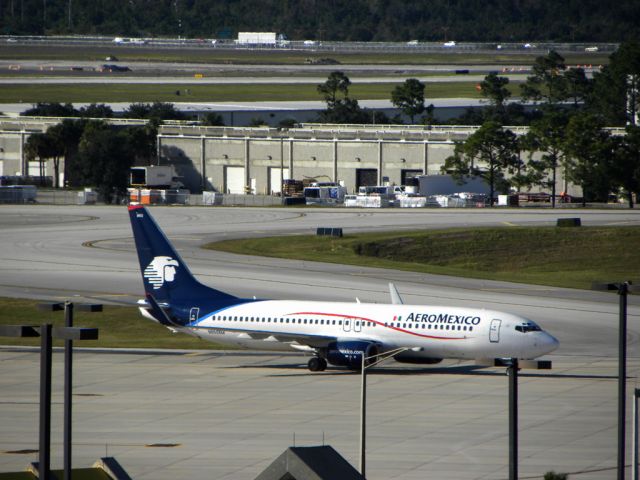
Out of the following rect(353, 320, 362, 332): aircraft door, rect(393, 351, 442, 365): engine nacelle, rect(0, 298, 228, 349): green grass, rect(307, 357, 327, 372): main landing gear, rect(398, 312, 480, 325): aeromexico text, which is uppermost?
rect(398, 312, 480, 325): aeromexico text

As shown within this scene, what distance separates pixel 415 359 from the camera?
176 feet

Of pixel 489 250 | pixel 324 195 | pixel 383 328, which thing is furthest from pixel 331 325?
pixel 324 195

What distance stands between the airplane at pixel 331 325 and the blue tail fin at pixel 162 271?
0.15 feet

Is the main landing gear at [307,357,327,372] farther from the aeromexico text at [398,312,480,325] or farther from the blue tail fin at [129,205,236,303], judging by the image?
the blue tail fin at [129,205,236,303]

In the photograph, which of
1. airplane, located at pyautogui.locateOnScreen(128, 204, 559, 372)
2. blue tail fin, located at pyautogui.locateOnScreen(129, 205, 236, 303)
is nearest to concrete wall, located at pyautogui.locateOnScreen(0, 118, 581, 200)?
blue tail fin, located at pyautogui.locateOnScreen(129, 205, 236, 303)

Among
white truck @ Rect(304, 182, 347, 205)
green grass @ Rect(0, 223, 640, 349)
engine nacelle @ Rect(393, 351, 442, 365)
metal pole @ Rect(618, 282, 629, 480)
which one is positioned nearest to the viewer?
metal pole @ Rect(618, 282, 629, 480)

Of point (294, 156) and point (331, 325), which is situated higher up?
point (294, 156)

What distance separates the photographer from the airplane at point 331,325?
51.7 meters

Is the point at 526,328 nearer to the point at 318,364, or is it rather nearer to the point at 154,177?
the point at 318,364

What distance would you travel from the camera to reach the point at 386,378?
5325 cm

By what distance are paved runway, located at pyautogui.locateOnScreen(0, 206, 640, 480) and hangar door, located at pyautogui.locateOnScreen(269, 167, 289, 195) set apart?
82.8 metres

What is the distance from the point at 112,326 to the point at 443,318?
24708mm

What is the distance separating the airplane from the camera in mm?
51656

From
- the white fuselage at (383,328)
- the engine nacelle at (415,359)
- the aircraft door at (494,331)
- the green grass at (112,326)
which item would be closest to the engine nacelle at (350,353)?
the white fuselage at (383,328)
